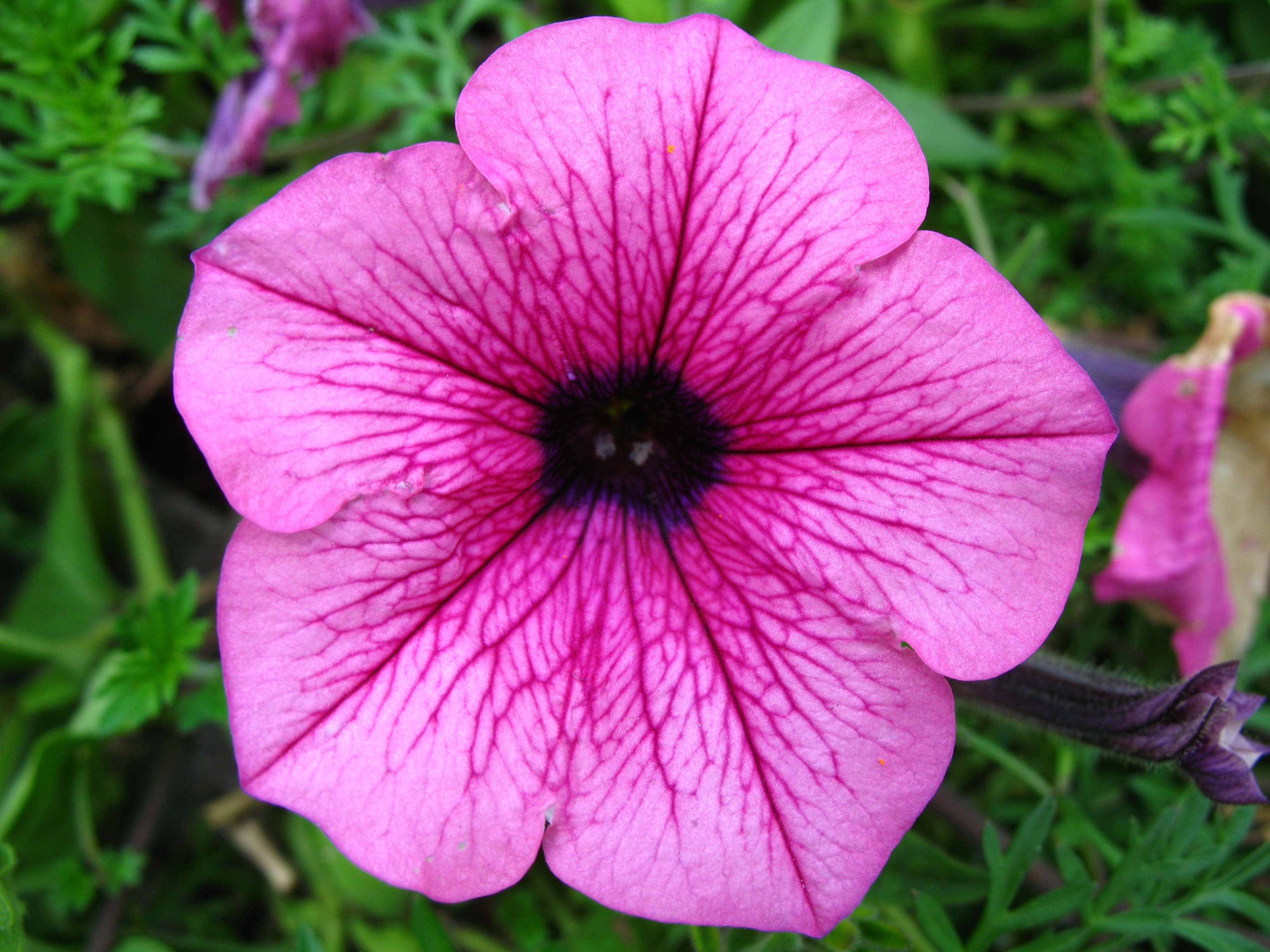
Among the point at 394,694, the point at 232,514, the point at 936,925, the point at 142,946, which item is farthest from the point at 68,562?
the point at 936,925

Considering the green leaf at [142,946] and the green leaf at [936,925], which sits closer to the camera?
the green leaf at [936,925]

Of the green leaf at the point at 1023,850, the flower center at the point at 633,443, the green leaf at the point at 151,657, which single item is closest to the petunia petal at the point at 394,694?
the flower center at the point at 633,443

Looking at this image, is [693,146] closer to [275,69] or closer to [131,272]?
[275,69]

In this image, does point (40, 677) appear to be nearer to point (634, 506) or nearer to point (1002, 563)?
point (634, 506)

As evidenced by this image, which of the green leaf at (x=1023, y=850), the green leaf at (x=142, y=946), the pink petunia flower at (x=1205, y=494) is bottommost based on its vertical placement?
the green leaf at (x=142, y=946)

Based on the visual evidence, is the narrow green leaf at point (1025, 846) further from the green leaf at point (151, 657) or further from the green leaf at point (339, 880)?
the green leaf at point (151, 657)

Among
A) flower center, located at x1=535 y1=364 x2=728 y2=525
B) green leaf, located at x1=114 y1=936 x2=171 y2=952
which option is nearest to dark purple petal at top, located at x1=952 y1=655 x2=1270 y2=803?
flower center, located at x1=535 y1=364 x2=728 y2=525
